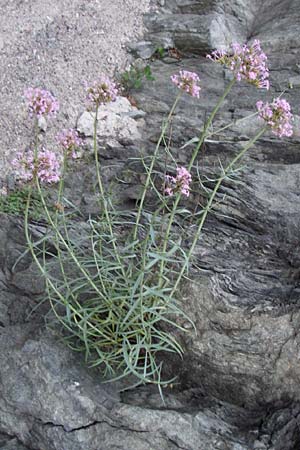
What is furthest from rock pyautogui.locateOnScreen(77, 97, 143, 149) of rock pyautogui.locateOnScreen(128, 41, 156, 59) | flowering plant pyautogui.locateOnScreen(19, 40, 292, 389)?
flowering plant pyautogui.locateOnScreen(19, 40, 292, 389)

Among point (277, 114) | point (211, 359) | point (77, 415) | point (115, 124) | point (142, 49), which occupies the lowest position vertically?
point (77, 415)

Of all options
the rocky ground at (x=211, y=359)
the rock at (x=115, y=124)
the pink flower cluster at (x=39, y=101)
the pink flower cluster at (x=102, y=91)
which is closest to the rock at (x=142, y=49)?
the rock at (x=115, y=124)

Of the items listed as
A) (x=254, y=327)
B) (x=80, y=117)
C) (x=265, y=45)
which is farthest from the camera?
(x=265, y=45)

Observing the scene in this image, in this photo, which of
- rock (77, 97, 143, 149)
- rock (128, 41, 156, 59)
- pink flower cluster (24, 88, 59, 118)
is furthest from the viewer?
rock (128, 41, 156, 59)

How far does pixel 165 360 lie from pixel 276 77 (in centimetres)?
284

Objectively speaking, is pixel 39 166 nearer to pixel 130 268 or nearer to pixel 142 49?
pixel 130 268

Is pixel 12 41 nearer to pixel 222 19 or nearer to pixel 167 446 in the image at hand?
pixel 222 19

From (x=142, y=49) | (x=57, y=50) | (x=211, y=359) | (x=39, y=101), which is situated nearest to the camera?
(x=39, y=101)

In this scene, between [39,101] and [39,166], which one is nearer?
[39,101]

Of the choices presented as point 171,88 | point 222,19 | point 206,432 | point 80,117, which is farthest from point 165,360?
point 222,19

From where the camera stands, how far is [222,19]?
6.17m

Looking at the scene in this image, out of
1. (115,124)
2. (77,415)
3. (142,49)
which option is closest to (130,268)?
(77,415)

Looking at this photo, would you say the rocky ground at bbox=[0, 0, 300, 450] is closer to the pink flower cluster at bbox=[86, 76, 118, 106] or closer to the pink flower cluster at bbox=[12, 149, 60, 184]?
the pink flower cluster at bbox=[12, 149, 60, 184]

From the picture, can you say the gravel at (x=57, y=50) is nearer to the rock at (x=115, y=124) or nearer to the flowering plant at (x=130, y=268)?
the rock at (x=115, y=124)
